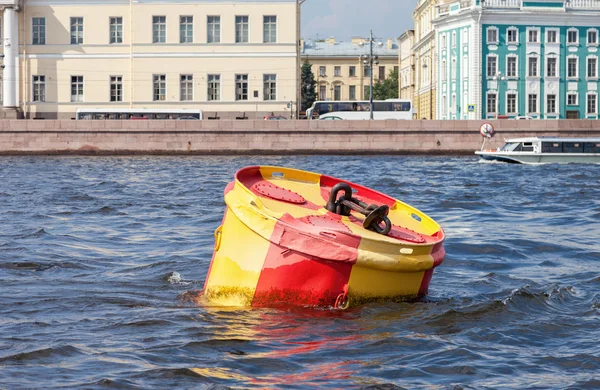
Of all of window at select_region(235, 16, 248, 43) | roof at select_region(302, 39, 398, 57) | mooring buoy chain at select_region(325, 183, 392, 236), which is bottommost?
mooring buoy chain at select_region(325, 183, 392, 236)

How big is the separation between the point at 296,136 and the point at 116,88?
37.8 ft

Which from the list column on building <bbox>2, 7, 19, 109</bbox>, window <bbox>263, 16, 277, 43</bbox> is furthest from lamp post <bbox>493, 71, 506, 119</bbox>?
column on building <bbox>2, 7, 19, 109</bbox>

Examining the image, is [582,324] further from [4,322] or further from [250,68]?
[250,68]

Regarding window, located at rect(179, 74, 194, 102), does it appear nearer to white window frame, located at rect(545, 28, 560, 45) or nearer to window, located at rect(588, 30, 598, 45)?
white window frame, located at rect(545, 28, 560, 45)

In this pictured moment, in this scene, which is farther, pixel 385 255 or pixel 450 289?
pixel 450 289

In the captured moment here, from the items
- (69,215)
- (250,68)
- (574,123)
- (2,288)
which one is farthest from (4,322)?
(250,68)

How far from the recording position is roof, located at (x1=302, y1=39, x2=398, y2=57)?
96188mm

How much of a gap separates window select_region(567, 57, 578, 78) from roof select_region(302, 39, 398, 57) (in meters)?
38.1

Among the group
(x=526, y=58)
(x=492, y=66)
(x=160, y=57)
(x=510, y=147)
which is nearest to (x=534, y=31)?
(x=526, y=58)

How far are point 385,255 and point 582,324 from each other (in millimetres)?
1315

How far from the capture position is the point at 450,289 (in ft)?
25.4

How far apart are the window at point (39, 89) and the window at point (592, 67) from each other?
96.8 ft

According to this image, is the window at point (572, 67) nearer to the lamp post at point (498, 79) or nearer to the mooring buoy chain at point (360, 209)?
the lamp post at point (498, 79)

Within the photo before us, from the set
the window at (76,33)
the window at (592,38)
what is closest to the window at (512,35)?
the window at (592,38)
